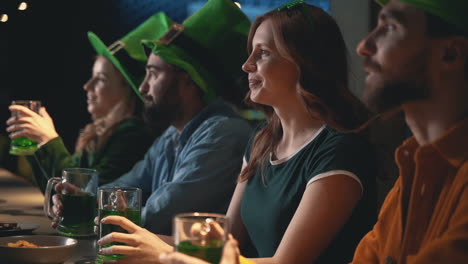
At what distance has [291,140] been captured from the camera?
2.02 metres

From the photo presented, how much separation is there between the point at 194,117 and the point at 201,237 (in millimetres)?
1691

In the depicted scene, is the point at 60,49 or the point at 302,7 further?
the point at 60,49

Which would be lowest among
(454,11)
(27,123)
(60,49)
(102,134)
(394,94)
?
(102,134)

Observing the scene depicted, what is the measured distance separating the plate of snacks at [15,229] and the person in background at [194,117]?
0.55 metres

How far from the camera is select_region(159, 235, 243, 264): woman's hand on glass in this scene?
96 centimetres

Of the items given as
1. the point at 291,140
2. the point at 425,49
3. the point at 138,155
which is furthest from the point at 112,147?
the point at 425,49

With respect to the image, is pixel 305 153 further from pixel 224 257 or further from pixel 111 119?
pixel 111 119

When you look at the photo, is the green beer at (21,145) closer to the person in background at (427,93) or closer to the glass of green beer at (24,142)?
the glass of green beer at (24,142)

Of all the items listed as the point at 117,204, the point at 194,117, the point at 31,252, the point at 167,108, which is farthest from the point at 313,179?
the point at 167,108

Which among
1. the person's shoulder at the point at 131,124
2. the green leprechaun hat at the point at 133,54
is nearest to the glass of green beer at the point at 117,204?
the green leprechaun hat at the point at 133,54

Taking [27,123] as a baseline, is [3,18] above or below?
above

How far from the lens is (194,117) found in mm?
2740

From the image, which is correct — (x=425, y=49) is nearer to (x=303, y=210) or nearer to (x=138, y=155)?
(x=303, y=210)

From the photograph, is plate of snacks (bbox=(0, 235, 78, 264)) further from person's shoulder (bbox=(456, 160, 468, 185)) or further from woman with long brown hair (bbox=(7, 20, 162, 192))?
woman with long brown hair (bbox=(7, 20, 162, 192))
